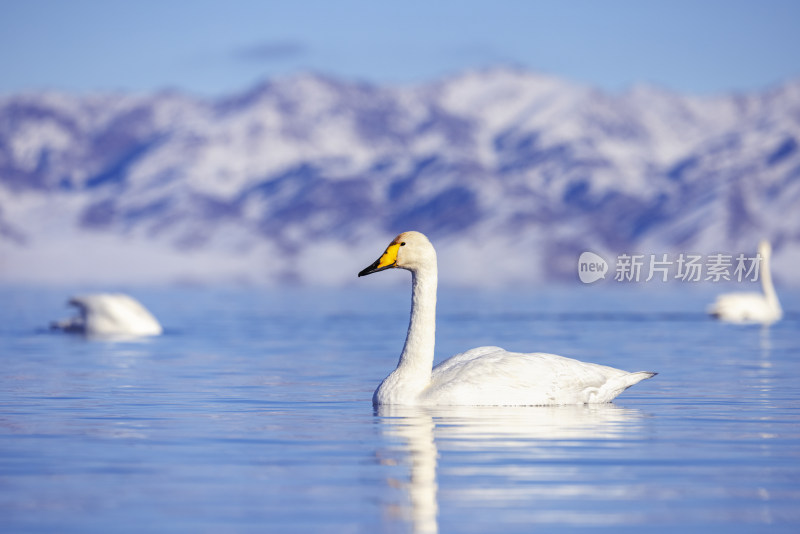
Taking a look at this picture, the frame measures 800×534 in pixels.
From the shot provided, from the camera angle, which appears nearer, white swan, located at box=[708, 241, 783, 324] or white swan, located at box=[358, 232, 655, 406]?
white swan, located at box=[358, 232, 655, 406]

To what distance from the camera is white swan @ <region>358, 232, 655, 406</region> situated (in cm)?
1561

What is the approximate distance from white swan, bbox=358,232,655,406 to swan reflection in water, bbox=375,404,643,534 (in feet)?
0.46

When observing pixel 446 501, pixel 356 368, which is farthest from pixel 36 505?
pixel 356 368

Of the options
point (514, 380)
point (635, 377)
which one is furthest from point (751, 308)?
point (514, 380)

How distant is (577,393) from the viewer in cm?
1636

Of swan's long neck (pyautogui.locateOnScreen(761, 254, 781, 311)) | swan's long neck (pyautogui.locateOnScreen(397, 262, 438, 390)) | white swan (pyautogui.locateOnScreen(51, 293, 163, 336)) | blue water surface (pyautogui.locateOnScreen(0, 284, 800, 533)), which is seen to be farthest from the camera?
swan's long neck (pyautogui.locateOnScreen(761, 254, 781, 311))

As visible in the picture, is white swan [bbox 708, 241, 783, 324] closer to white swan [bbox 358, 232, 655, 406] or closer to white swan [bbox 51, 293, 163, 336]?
white swan [bbox 51, 293, 163, 336]

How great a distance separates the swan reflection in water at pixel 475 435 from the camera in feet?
34.3

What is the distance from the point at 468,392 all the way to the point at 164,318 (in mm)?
34643

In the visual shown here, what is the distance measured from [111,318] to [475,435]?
23.4m

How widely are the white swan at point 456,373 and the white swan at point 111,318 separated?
19986mm

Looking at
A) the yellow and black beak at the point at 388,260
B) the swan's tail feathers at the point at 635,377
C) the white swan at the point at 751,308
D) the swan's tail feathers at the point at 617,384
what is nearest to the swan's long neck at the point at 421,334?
the yellow and black beak at the point at 388,260

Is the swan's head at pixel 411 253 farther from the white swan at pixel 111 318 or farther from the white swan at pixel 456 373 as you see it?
the white swan at pixel 111 318

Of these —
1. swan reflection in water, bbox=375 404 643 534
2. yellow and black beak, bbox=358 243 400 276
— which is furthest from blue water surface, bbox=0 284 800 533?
yellow and black beak, bbox=358 243 400 276
